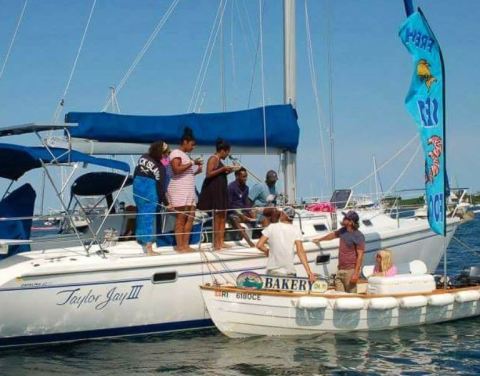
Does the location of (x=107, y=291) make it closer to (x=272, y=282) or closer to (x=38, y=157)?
(x=38, y=157)

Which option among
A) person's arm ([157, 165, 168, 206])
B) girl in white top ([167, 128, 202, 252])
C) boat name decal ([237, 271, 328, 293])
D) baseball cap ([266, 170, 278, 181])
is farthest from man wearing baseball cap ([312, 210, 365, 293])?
person's arm ([157, 165, 168, 206])

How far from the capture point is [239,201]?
11641 millimetres

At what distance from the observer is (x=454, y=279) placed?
38.7ft

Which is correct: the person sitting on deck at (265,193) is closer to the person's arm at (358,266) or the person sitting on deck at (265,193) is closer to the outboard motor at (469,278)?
the person's arm at (358,266)

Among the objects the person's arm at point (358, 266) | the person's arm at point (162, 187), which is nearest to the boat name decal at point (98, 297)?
the person's arm at point (162, 187)

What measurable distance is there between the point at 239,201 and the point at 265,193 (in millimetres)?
624

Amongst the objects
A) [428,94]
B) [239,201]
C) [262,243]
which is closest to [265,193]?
[239,201]

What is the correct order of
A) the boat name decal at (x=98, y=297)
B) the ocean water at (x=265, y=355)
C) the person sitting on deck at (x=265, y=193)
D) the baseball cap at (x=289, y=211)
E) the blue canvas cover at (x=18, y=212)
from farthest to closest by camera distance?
the person sitting on deck at (x=265, y=193), the baseball cap at (x=289, y=211), the blue canvas cover at (x=18, y=212), the boat name decal at (x=98, y=297), the ocean water at (x=265, y=355)

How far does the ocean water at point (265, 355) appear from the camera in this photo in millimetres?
8594

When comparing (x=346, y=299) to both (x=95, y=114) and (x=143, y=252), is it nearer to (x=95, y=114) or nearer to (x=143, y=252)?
Result: (x=143, y=252)

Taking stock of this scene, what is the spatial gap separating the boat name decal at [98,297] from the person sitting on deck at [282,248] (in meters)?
1.89

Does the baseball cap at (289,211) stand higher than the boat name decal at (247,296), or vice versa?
the baseball cap at (289,211)

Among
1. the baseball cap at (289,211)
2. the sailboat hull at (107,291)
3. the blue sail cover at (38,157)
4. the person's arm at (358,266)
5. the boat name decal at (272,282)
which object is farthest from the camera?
the baseball cap at (289,211)

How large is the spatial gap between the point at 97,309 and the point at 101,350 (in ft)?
1.90
